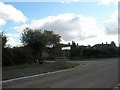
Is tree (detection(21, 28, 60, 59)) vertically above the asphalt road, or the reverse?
tree (detection(21, 28, 60, 59))

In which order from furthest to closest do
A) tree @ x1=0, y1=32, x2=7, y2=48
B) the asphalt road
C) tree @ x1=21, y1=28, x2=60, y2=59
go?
tree @ x1=21, y1=28, x2=60, y2=59 → tree @ x1=0, y1=32, x2=7, y2=48 → the asphalt road

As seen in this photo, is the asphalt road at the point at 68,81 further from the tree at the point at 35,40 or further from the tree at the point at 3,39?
the tree at the point at 35,40

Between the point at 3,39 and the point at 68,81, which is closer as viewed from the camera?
the point at 68,81

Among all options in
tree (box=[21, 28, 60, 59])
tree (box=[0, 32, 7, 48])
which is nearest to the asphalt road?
tree (box=[0, 32, 7, 48])

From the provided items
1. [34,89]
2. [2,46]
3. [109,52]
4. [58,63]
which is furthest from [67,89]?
[109,52]

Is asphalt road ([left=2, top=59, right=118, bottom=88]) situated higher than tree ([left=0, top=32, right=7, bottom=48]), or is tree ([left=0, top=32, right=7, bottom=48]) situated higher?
tree ([left=0, top=32, right=7, bottom=48])

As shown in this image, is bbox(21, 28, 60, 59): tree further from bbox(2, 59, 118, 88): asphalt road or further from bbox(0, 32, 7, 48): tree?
bbox(2, 59, 118, 88): asphalt road

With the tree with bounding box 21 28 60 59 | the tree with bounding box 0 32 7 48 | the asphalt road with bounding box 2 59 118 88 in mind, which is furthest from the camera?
the tree with bounding box 21 28 60 59

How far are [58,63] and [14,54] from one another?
20.7 feet

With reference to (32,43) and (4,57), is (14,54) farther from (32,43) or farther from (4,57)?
(32,43)

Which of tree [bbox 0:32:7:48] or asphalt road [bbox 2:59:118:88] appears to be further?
tree [bbox 0:32:7:48]

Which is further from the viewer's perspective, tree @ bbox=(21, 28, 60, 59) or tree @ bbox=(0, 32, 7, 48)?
tree @ bbox=(21, 28, 60, 59)

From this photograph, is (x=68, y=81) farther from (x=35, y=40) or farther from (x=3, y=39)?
(x=35, y=40)

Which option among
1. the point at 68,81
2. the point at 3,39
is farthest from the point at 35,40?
the point at 68,81
